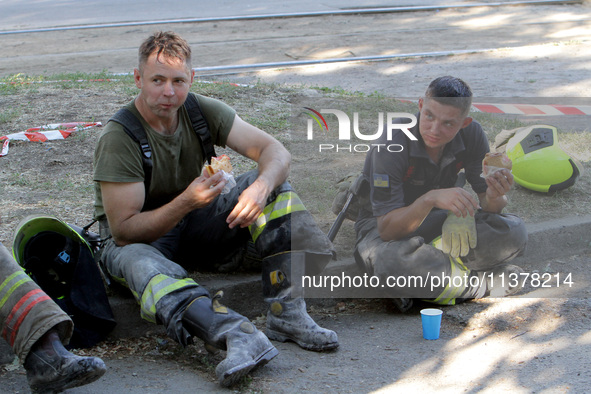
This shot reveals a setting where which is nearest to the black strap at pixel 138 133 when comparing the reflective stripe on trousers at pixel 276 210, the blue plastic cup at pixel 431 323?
the reflective stripe on trousers at pixel 276 210

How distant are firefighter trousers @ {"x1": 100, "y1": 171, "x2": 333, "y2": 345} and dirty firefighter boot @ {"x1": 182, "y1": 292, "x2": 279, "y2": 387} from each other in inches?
2.0

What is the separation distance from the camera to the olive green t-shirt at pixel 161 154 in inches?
121

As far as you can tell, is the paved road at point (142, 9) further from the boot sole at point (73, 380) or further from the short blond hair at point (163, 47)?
the boot sole at point (73, 380)

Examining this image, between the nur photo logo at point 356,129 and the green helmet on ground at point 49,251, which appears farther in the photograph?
the nur photo logo at point 356,129

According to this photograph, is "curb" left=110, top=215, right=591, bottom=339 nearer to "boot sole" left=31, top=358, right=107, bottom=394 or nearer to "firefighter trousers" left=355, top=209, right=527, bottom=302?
"firefighter trousers" left=355, top=209, right=527, bottom=302

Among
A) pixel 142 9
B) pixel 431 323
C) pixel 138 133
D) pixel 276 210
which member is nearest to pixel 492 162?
pixel 431 323

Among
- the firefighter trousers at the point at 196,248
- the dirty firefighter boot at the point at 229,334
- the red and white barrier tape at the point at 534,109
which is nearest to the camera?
the dirty firefighter boot at the point at 229,334

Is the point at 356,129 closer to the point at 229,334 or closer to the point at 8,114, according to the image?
the point at 229,334

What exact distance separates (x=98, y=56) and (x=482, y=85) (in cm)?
584

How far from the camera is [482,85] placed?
309 inches

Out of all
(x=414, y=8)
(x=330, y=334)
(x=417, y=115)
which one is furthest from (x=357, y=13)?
(x=330, y=334)

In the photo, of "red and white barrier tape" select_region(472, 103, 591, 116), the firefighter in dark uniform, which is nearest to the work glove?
the firefighter in dark uniform

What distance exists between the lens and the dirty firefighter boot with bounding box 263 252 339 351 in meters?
3.07

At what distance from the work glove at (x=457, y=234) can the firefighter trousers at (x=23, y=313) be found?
191 cm
